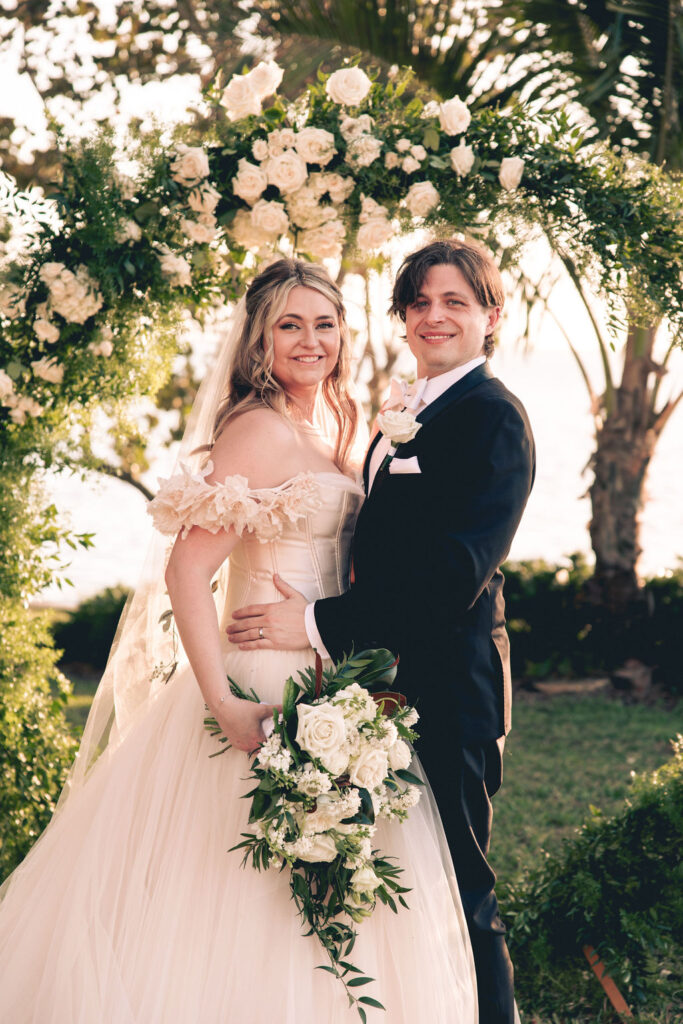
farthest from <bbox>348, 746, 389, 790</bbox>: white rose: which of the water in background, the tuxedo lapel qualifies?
the water in background

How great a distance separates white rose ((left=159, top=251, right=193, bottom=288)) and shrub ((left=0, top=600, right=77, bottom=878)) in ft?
4.96

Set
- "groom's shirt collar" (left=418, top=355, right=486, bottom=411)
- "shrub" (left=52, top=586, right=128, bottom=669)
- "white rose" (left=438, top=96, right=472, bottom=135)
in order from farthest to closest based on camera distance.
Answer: "shrub" (left=52, top=586, right=128, bottom=669) → "white rose" (left=438, top=96, right=472, bottom=135) → "groom's shirt collar" (left=418, top=355, right=486, bottom=411)

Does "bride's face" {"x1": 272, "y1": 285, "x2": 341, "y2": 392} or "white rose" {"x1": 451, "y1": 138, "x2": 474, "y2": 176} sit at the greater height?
"white rose" {"x1": 451, "y1": 138, "x2": 474, "y2": 176}

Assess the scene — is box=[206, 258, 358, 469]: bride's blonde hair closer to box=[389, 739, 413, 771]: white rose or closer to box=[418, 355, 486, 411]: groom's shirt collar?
box=[418, 355, 486, 411]: groom's shirt collar

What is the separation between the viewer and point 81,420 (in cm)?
390

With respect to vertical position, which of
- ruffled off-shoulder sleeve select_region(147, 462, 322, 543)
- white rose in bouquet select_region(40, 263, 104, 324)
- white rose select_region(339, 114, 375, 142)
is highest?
white rose select_region(339, 114, 375, 142)

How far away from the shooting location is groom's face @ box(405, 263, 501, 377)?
292cm

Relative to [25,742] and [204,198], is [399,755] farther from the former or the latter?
[204,198]

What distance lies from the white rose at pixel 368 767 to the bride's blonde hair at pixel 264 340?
1.09 m

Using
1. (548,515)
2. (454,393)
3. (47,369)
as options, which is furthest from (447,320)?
(548,515)

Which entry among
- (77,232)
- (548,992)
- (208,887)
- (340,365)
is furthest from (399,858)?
(77,232)

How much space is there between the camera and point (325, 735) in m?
2.28

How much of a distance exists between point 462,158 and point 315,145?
22.4 inches

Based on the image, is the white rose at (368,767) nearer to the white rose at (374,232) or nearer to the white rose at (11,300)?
the white rose at (374,232)
